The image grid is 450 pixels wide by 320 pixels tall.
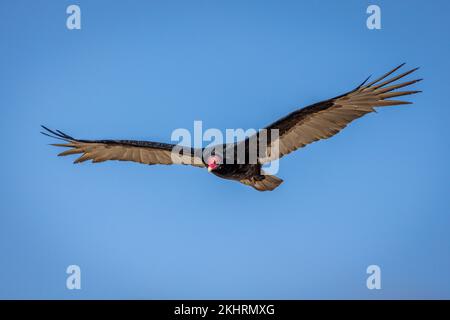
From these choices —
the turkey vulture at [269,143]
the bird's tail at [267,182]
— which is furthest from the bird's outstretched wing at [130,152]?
the bird's tail at [267,182]

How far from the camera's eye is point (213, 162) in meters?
9.84

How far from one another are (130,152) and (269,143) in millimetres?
3204

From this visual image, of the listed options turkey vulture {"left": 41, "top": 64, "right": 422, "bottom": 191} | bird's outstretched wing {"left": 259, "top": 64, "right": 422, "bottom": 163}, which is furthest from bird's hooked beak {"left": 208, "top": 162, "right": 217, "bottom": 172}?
bird's outstretched wing {"left": 259, "top": 64, "right": 422, "bottom": 163}

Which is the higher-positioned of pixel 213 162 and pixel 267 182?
pixel 213 162

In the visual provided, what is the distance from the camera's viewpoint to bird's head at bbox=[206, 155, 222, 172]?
984cm

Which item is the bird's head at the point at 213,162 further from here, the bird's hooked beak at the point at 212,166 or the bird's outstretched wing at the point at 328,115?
the bird's outstretched wing at the point at 328,115

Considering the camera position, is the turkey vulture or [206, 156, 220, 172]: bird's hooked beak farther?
[206, 156, 220, 172]: bird's hooked beak

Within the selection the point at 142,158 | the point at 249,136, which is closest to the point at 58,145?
the point at 142,158

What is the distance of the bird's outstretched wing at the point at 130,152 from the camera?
10.7m

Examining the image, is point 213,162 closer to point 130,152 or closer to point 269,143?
point 269,143

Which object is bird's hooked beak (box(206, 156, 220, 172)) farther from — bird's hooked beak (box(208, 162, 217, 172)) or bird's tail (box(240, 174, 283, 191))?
bird's tail (box(240, 174, 283, 191))

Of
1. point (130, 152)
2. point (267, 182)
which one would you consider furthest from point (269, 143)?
point (130, 152)

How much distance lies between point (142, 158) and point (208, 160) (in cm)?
224

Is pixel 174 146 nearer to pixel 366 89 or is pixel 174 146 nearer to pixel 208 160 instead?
pixel 208 160
